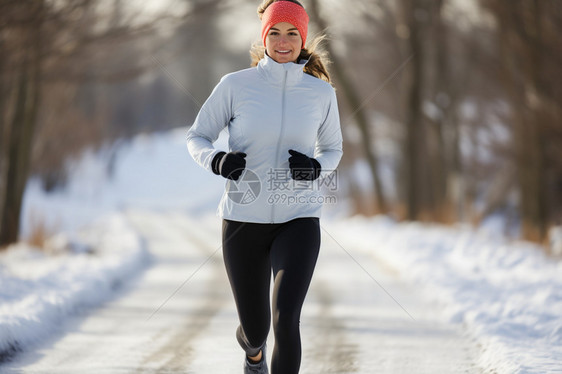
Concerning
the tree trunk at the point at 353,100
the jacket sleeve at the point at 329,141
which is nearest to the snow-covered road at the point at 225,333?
the jacket sleeve at the point at 329,141

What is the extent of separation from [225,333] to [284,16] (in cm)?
290

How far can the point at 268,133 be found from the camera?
3.61 metres

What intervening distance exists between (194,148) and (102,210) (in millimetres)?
26629

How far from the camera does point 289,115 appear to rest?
143 inches

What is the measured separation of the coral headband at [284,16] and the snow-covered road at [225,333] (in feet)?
6.97

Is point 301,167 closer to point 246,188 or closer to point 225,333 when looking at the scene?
point 246,188

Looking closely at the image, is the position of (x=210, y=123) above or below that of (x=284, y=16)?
below

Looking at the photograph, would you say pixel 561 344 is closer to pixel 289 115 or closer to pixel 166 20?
pixel 289 115

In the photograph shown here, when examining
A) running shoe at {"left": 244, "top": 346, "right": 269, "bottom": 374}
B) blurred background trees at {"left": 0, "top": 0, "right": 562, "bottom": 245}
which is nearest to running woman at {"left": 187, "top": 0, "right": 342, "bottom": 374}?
running shoe at {"left": 244, "top": 346, "right": 269, "bottom": 374}

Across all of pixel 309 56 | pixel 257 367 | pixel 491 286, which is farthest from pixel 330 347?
pixel 491 286

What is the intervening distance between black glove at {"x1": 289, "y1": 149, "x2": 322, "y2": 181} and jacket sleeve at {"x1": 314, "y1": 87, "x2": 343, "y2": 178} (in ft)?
0.58

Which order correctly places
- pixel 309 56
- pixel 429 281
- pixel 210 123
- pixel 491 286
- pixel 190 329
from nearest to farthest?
pixel 210 123 → pixel 309 56 → pixel 190 329 → pixel 491 286 → pixel 429 281

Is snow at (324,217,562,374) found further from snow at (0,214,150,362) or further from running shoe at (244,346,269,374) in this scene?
snow at (0,214,150,362)

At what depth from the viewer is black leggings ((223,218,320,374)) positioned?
3.40 m
